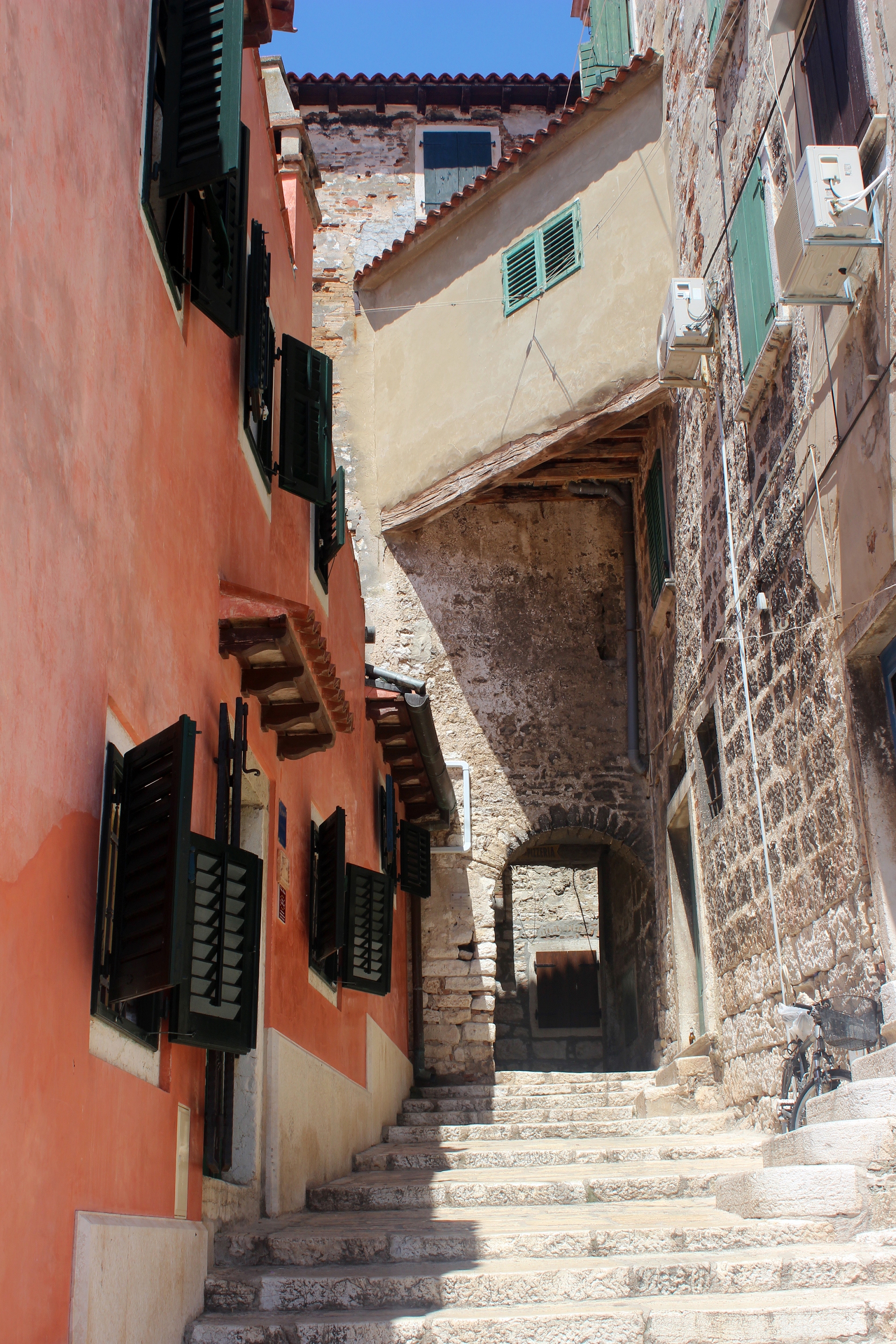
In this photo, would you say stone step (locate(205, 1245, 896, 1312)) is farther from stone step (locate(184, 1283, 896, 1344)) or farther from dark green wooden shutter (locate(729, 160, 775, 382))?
dark green wooden shutter (locate(729, 160, 775, 382))

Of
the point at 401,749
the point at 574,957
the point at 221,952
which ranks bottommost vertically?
the point at 221,952

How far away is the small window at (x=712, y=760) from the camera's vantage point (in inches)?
Result: 365

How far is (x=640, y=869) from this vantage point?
12.8m

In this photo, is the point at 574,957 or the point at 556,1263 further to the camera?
the point at 574,957

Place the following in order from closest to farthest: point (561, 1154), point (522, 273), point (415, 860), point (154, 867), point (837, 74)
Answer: point (154, 867) → point (837, 74) → point (561, 1154) → point (415, 860) → point (522, 273)

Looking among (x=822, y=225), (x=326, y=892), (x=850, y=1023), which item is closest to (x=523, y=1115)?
(x=326, y=892)

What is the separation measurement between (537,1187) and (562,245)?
366 inches

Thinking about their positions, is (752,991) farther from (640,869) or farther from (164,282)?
(164,282)

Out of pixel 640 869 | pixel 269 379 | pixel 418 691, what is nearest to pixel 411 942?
pixel 640 869

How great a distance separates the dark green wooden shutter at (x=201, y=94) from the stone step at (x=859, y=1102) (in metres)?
4.46

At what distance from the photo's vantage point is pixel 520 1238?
16.1ft

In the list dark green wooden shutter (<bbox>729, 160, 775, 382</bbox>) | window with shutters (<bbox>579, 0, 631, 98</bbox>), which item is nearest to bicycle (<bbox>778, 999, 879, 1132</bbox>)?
dark green wooden shutter (<bbox>729, 160, 775, 382</bbox>)

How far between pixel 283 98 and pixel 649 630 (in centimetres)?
627

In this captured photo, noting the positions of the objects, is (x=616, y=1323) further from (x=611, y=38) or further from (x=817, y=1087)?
(x=611, y=38)
